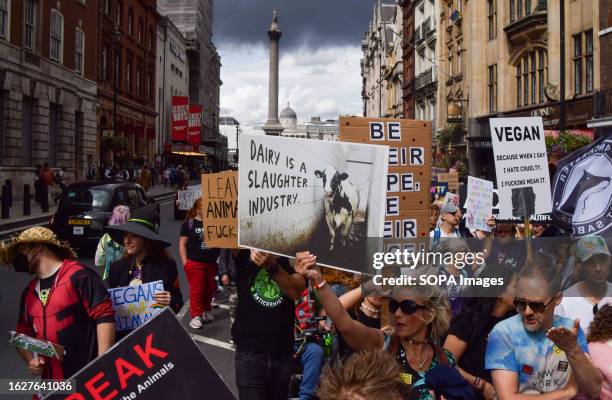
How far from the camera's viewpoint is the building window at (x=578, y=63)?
2421 centimetres

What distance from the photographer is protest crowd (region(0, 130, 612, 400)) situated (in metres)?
3.25

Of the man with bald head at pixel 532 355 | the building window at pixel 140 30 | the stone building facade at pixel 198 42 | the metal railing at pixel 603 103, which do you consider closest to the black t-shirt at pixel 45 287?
the man with bald head at pixel 532 355

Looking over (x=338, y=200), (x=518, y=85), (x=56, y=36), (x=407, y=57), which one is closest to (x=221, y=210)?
(x=338, y=200)

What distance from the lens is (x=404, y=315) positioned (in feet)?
10.8

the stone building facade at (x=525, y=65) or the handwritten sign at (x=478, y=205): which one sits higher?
the stone building facade at (x=525, y=65)

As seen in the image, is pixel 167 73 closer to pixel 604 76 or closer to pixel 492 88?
pixel 492 88

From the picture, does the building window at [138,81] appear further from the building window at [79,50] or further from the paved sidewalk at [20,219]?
the paved sidewalk at [20,219]

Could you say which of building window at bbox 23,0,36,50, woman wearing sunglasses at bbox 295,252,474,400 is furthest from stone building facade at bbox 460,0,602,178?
woman wearing sunglasses at bbox 295,252,474,400

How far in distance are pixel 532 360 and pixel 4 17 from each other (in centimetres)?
2898

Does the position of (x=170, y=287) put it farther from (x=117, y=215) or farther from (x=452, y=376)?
(x=117, y=215)

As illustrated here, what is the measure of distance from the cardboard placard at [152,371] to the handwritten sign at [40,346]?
1328 millimetres

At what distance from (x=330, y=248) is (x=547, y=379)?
1344 millimetres

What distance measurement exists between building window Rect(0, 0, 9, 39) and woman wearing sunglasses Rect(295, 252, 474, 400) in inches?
1096

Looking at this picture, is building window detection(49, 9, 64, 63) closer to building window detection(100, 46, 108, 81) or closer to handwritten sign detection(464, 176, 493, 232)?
building window detection(100, 46, 108, 81)
